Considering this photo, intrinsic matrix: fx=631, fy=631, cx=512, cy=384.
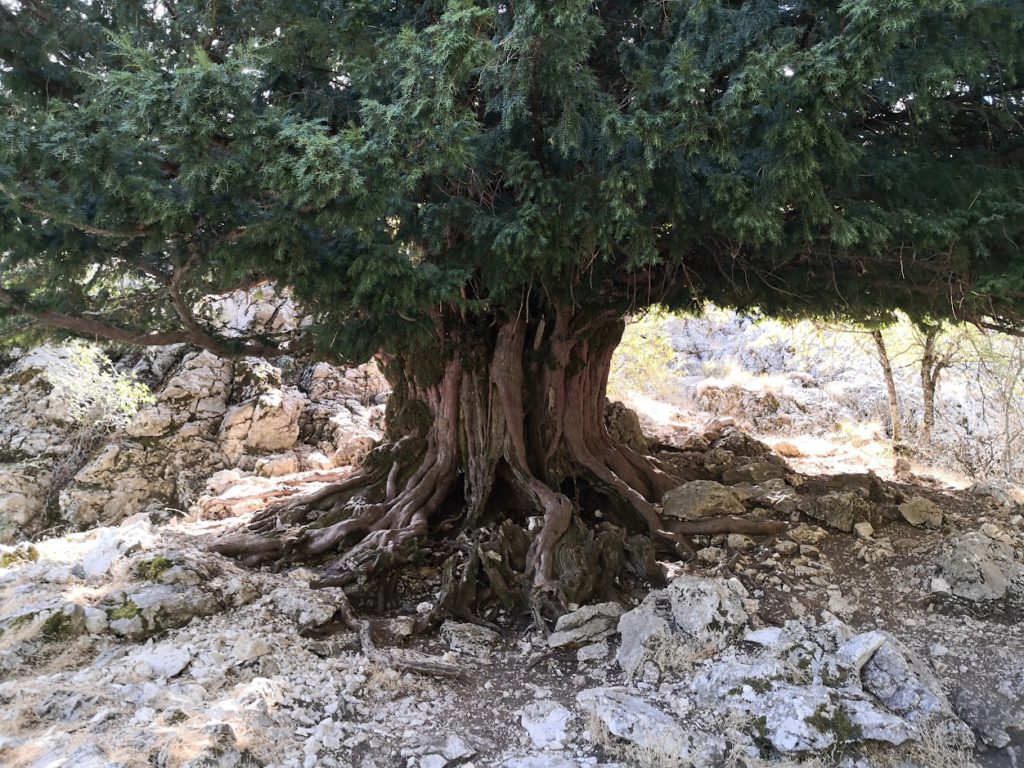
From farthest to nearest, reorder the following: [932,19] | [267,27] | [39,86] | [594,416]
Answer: [594,416]
[39,86]
[267,27]
[932,19]

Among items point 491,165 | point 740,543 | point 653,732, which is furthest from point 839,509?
point 491,165

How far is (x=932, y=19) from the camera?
3.51 m

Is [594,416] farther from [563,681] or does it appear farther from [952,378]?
[952,378]

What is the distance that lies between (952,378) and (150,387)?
773 inches

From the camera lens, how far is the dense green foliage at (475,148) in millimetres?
3352

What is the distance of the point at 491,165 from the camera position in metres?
4.66

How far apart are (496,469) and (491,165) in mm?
3514

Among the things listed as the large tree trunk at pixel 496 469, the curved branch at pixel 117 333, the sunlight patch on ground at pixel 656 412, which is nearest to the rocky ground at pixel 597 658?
the large tree trunk at pixel 496 469

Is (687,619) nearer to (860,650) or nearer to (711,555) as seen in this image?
(860,650)

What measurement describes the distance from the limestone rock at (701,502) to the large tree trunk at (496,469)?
0.21 m

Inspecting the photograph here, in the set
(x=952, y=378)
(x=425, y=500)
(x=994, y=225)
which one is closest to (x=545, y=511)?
(x=425, y=500)

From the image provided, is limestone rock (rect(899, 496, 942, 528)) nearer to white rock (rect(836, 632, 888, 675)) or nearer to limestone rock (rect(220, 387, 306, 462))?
white rock (rect(836, 632, 888, 675))

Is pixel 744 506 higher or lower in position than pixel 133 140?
lower

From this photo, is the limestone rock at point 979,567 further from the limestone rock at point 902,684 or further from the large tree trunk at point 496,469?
the large tree trunk at point 496,469
